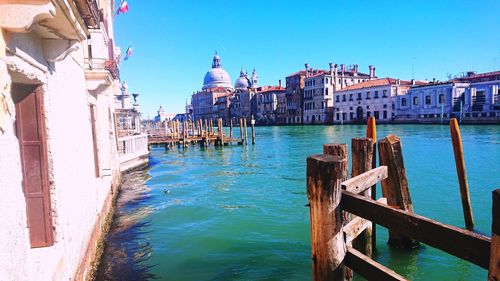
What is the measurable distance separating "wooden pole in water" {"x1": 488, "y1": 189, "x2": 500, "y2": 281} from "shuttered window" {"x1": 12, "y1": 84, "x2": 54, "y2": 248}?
336cm

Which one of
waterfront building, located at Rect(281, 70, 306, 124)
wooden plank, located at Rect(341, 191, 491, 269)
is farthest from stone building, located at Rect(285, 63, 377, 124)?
wooden plank, located at Rect(341, 191, 491, 269)

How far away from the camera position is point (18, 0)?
2.12 m

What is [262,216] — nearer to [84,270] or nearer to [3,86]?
[84,270]

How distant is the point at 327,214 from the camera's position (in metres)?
2.45

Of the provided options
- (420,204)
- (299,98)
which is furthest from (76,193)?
(299,98)

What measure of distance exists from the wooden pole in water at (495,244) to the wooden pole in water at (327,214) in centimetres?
99

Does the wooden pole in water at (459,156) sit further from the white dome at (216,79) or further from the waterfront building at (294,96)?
the white dome at (216,79)

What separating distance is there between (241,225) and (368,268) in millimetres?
5046

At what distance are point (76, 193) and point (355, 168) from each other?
3.57m

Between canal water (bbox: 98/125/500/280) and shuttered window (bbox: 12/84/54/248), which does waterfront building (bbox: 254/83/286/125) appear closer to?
canal water (bbox: 98/125/500/280)

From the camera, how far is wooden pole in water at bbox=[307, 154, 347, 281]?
2.40 m

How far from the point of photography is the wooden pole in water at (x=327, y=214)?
2402 mm

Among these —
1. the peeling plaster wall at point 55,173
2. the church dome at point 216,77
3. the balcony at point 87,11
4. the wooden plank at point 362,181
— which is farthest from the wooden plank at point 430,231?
the church dome at point 216,77

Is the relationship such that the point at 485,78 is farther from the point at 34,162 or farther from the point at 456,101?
the point at 34,162
